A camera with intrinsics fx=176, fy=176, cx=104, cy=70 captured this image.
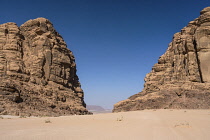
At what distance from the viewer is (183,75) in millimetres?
37500

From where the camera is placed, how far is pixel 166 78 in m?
39.4

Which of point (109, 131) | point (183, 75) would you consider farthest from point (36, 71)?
point (109, 131)

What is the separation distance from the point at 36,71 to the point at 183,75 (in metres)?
30.6

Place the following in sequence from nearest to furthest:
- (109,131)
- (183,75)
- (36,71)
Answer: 1. (109,131)
2. (36,71)
3. (183,75)

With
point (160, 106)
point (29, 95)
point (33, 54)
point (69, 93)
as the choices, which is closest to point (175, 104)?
point (160, 106)

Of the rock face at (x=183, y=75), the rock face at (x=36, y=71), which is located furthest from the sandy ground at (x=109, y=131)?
the rock face at (x=183, y=75)

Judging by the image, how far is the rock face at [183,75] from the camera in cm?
3111

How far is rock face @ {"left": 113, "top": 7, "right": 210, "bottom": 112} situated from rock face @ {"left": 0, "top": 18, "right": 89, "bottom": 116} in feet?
42.2

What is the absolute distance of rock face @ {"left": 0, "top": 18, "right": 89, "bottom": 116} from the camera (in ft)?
92.8

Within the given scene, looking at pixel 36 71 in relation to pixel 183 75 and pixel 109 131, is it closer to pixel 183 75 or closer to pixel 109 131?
pixel 183 75

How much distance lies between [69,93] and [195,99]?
25.1 metres

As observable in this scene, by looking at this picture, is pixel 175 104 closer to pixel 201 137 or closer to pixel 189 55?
pixel 189 55

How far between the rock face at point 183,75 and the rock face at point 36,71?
1286cm

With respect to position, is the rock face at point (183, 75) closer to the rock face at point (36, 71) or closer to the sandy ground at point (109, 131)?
the rock face at point (36, 71)
